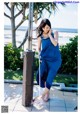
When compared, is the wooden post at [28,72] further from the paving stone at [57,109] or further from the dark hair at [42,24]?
the paving stone at [57,109]

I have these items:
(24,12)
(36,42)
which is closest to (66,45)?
(24,12)

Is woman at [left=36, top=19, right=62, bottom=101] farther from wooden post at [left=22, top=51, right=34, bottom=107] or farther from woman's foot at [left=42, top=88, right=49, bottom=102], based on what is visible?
wooden post at [left=22, top=51, right=34, bottom=107]

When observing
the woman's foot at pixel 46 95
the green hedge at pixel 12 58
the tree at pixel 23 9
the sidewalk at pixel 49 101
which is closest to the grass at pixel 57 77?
the green hedge at pixel 12 58

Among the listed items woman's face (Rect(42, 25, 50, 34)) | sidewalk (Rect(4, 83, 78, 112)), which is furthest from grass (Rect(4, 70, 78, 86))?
woman's face (Rect(42, 25, 50, 34))

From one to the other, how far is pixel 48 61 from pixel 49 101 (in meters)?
0.65

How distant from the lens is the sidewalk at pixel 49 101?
4586 millimetres

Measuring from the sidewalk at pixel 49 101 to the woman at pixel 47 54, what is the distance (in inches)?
9.0

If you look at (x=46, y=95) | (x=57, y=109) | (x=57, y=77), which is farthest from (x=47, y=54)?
(x=57, y=77)

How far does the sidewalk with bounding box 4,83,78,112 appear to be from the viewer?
181 inches

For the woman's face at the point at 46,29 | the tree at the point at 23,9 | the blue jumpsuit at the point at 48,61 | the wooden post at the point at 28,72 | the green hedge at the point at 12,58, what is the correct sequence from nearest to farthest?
the wooden post at the point at 28,72, the woman's face at the point at 46,29, the blue jumpsuit at the point at 48,61, the tree at the point at 23,9, the green hedge at the point at 12,58

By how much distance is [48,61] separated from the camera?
4906mm

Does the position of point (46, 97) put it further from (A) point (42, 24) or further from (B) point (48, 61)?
(A) point (42, 24)

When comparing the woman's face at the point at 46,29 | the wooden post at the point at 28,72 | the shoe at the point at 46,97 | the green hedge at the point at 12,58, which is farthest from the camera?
the green hedge at the point at 12,58

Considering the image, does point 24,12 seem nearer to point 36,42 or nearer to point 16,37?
point 16,37
